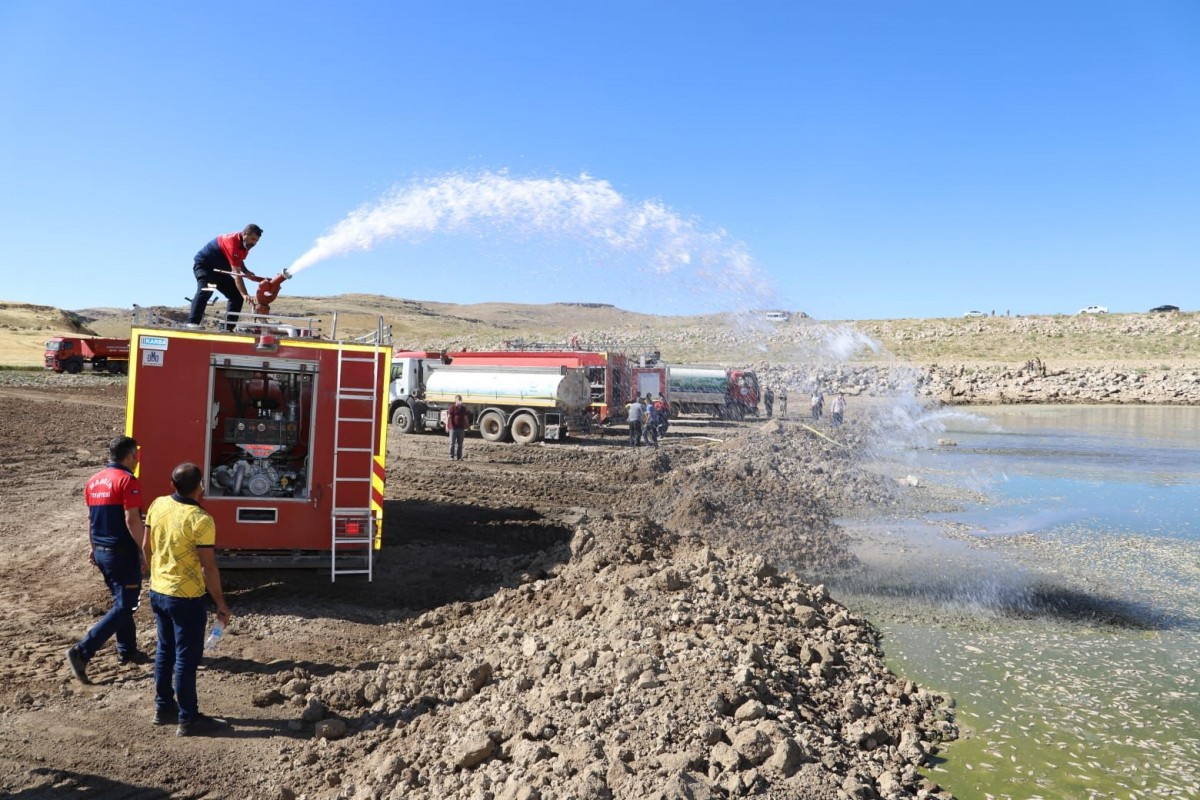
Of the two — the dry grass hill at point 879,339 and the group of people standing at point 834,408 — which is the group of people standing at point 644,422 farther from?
the dry grass hill at point 879,339

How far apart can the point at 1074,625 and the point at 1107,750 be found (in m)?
3.41

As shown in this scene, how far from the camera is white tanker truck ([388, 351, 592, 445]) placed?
1013 inches

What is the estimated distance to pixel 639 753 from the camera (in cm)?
518

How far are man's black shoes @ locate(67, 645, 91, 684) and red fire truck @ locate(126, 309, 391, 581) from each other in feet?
7.41

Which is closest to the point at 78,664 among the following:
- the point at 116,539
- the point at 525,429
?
the point at 116,539

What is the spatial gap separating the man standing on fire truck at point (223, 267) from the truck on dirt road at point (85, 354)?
39.2m

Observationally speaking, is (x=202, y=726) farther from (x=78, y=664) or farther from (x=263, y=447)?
(x=263, y=447)

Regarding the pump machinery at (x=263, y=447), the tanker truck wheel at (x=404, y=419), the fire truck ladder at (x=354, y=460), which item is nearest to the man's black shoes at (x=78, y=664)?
the pump machinery at (x=263, y=447)

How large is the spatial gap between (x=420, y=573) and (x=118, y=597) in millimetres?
3949

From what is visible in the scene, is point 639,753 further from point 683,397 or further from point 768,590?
point 683,397

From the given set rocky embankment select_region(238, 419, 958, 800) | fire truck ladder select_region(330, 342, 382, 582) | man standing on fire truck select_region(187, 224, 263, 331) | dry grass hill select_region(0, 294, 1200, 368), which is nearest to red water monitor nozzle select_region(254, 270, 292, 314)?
man standing on fire truck select_region(187, 224, 263, 331)

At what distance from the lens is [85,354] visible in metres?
46.0

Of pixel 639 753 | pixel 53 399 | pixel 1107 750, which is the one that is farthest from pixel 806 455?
pixel 53 399

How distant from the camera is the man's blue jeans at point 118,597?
6719mm
